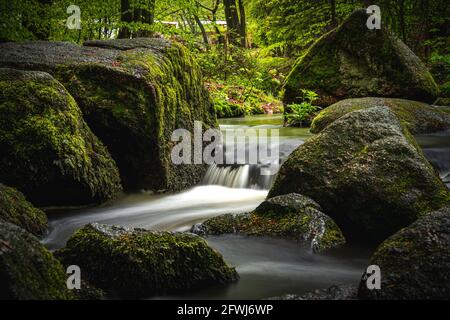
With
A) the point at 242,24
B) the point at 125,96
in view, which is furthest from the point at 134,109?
the point at 242,24

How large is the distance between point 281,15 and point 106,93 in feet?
34.2

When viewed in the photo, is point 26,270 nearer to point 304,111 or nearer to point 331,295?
point 331,295

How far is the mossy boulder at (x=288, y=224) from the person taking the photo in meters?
4.28

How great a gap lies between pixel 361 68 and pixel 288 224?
689cm

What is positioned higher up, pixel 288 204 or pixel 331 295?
pixel 288 204

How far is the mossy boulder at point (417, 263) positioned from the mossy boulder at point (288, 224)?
122 centimetres

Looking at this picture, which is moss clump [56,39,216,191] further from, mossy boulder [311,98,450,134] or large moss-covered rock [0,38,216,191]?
mossy boulder [311,98,450,134]

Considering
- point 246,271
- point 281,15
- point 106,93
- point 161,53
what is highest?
point 281,15

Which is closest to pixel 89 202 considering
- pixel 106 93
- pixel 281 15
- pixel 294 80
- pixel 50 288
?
pixel 106 93

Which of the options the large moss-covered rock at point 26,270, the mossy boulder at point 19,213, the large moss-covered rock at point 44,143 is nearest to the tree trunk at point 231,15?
the large moss-covered rock at point 44,143

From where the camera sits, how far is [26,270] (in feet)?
8.21

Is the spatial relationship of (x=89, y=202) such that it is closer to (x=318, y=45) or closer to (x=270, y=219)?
(x=270, y=219)
